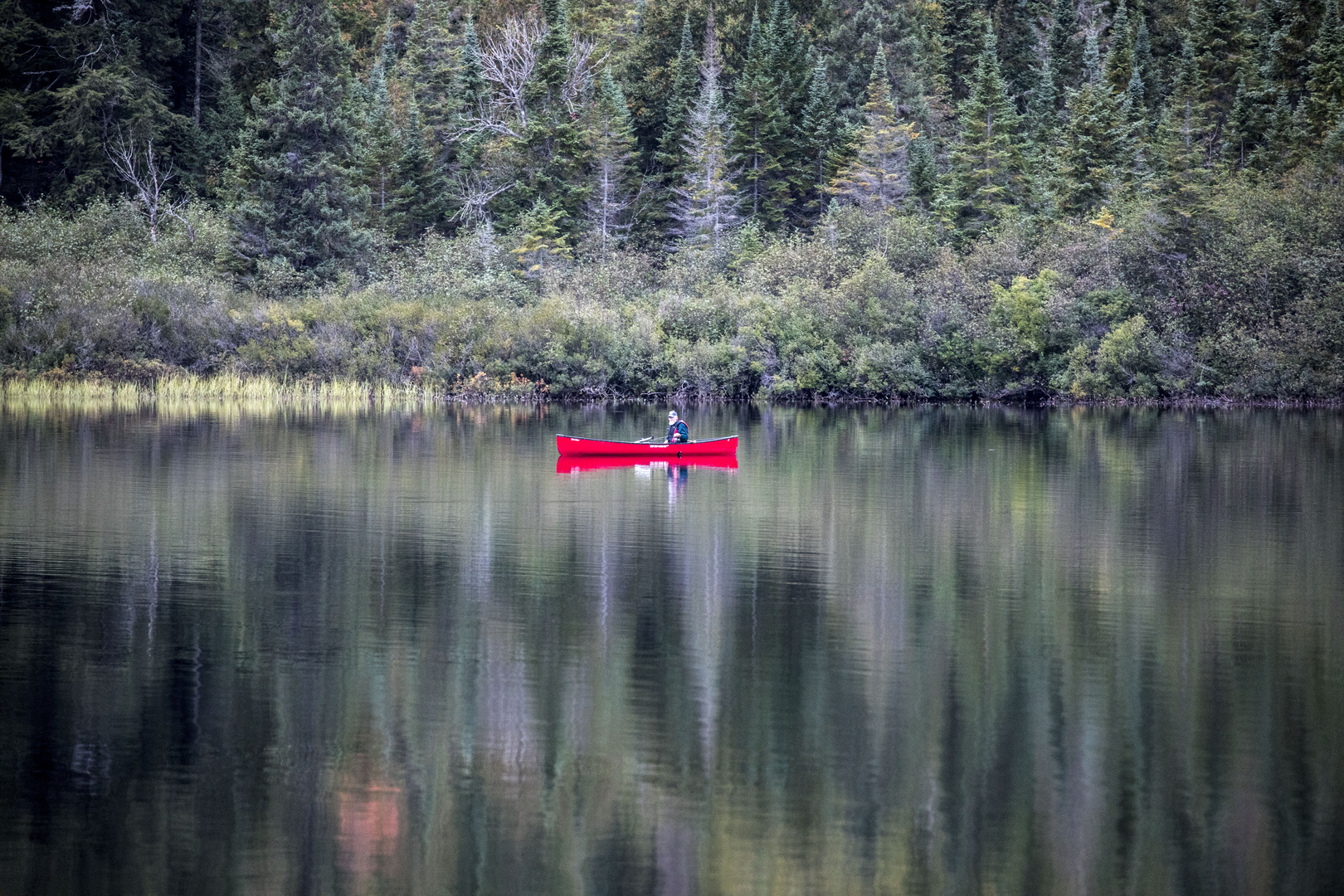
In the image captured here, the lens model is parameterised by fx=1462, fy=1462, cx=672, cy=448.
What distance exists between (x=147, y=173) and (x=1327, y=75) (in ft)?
205

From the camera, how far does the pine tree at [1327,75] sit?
73062 millimetres

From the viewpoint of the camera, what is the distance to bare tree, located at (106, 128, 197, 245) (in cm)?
7575

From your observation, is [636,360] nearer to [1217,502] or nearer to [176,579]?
[1217,502]

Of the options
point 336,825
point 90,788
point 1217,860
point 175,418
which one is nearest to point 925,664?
point 1217,860

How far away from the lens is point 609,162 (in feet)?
281

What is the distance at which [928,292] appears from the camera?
209 ft

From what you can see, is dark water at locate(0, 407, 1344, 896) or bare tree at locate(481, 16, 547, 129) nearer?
dark water at locate(0, 407, 1344, 896)

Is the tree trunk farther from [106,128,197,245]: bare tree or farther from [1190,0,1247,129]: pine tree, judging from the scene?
[1190,0,1247,129]: pine tree

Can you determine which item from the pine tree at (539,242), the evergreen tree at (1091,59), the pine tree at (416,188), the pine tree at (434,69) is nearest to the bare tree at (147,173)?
the pine tree at (416,188)

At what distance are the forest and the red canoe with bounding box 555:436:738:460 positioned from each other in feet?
86.2

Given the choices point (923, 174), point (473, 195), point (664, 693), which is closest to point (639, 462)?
point (664, 693)

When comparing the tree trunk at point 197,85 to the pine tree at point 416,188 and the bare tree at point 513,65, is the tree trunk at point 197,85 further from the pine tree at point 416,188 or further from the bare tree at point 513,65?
the bare tree at point 513,65

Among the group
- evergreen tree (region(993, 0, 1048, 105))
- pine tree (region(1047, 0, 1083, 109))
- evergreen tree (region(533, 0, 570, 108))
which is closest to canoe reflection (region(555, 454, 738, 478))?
evergreen tree (region(533, 0, 570, 108))

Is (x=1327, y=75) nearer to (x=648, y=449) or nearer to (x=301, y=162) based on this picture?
(x=301, y=162)
